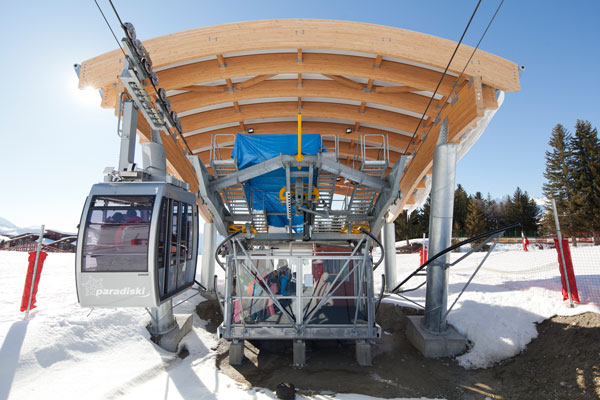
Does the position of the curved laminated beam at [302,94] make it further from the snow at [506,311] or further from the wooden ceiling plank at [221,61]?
the snow at [506,311]

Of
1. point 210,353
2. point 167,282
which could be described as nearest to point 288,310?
point 210,353

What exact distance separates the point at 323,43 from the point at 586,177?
46605mm

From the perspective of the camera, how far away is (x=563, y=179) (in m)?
42.3

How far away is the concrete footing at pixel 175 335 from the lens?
325 inches

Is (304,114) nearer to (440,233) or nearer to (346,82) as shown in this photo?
(346,82)

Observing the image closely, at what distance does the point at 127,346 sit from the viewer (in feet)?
24.5

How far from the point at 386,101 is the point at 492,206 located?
249 ft

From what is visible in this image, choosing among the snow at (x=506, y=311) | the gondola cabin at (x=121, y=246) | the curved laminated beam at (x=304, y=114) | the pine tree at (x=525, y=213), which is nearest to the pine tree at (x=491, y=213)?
the pine tree at (x=525, y=213)

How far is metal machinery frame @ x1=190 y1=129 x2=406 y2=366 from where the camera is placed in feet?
26.3

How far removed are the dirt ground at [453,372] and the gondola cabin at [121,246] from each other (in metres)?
3.31

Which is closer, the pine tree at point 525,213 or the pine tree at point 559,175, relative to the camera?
the pine tree at point 559,175

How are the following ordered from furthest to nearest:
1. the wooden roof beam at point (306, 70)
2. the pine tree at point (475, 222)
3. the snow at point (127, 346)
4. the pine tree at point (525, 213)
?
1. the pine tree at point (525, 213)
2. the pine tree at point (475, 222)
3. the wooden roof beam at point (306, 70)
4. the snow at point (127, 346)

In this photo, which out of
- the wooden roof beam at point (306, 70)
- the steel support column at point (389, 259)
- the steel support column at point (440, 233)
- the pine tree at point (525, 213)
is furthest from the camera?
the pine tree at point (525, 213)

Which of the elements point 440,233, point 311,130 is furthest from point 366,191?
Result: point 311,130
